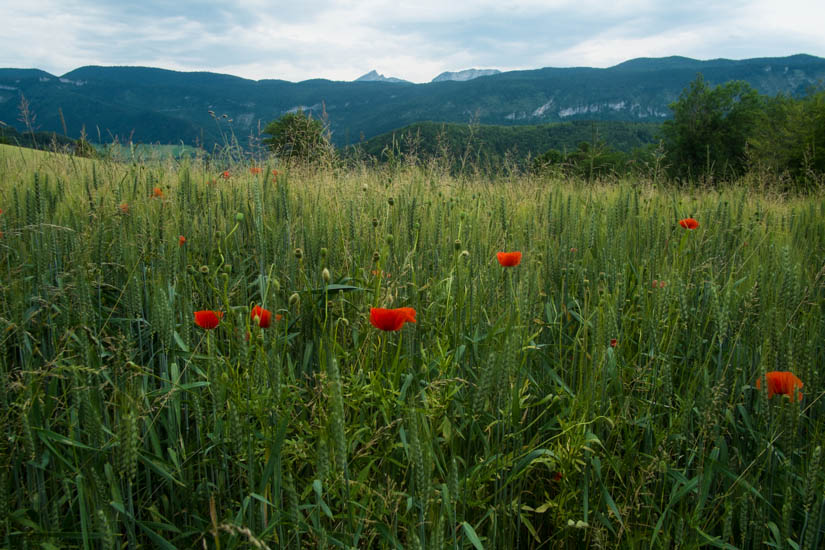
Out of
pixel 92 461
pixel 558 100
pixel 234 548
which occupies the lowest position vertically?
pixel 234 548

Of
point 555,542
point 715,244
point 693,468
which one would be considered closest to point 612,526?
point 555,542

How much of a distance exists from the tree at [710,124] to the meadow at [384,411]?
29.6 metres

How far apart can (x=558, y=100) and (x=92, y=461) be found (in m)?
199

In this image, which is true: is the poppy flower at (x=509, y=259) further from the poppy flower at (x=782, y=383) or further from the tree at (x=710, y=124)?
the tree at (x=710, y=124)

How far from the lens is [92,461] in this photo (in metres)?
0.91

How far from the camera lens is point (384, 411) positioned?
1.08m

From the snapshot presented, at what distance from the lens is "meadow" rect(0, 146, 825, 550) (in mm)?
877

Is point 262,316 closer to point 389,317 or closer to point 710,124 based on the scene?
point 389,317

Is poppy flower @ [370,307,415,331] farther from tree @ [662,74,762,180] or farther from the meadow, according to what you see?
tree @ [662,74,762,180]

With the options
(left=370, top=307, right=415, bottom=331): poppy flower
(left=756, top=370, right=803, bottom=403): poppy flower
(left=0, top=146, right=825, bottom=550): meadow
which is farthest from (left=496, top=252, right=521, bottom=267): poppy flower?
(left=756, top=370, right=803, bottom=403): poppy flower

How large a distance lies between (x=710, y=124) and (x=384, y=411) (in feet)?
126

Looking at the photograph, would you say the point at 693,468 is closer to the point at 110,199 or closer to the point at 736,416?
the point at 736,416

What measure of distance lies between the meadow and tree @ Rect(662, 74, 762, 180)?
97.0 feet

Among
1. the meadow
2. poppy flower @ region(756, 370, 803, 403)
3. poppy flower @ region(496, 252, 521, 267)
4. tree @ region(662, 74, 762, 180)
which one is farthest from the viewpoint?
tree @ region(662, 74, 762, 180)
